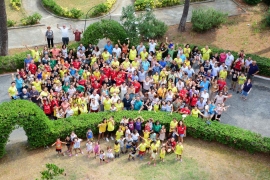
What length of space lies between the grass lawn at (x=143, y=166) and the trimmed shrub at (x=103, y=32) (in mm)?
7022

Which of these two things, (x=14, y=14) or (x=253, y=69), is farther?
(x=14, y=14)

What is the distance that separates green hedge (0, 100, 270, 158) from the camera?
52.6 ft

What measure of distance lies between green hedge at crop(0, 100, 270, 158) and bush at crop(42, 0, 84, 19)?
36.4 feet

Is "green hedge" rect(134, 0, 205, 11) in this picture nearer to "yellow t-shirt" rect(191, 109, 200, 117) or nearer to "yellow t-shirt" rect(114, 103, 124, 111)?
"yellow t-shirt" rect(114, 103, 124, 111)

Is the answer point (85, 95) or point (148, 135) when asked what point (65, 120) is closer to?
point (85, 95)

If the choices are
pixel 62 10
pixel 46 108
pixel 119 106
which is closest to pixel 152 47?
pixel 119 106

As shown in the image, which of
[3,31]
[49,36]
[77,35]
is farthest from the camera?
[77,35]

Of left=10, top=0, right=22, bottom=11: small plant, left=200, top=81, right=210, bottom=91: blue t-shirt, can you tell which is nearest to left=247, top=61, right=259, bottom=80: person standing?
left=200, top=81, right=210, bottom=91: blue t-shirt

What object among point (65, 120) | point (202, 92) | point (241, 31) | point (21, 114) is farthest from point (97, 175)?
point (241, 31)

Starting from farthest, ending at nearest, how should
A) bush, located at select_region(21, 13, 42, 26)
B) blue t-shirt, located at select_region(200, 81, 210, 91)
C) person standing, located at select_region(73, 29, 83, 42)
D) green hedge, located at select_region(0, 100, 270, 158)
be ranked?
bush, located at select_region(21, 13, 42, 26)
person standing, located at select_region(73, 29, 83, 42)
blue t-shirt, located at select_region(200, 81, 210, 91)
green hedge, located at select_region(0, 100, 270, 158)

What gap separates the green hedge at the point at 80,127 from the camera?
632 inches

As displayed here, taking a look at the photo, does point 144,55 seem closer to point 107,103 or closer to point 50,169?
point 107,103

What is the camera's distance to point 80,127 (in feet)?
56.6

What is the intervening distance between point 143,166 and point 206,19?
12.1m
